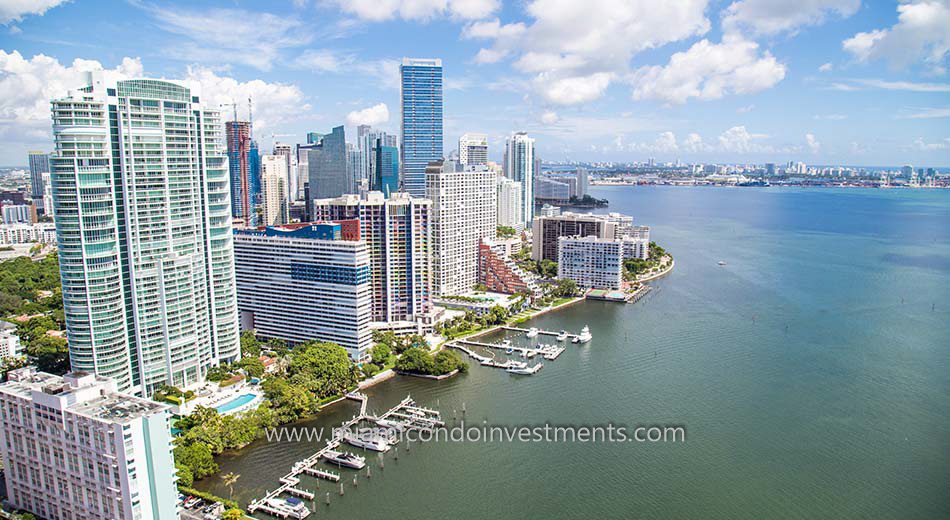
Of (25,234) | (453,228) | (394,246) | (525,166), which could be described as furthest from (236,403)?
(525,166)

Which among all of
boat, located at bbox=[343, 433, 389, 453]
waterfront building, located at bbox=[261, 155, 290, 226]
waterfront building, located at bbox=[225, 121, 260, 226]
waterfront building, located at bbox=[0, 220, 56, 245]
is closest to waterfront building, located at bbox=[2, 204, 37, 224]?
waterfront building, located at bbox=[0, 220, 56, 245]

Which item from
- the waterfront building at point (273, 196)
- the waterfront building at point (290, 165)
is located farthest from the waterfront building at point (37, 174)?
the waterfront building at point (273, 196)

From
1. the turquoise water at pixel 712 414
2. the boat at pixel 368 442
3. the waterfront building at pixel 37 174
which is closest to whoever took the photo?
the turquoise water at pixel 712 414

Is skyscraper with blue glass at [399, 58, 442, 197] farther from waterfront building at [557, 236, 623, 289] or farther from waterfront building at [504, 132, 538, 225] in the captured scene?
waterfront building at [557, 236, 623, 289]

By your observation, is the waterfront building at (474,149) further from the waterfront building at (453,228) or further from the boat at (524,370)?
the boat at (524,370)

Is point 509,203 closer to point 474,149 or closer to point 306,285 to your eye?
point 474,149

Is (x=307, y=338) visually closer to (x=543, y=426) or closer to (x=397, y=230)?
(x=397, y=230)
